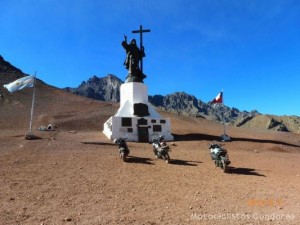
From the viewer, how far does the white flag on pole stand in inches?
1008

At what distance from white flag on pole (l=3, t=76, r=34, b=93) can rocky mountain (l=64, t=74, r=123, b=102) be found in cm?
9933

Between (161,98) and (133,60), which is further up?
(161,98)

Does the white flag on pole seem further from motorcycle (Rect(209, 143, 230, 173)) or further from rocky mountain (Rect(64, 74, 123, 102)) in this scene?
rocky mountain (Rect(64, 74, 123, 102))

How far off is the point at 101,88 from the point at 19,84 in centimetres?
11469

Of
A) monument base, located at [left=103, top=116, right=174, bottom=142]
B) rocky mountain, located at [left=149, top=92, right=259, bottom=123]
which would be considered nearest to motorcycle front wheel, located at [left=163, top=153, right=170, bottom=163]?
monument base, located at [left=103, top=116, right=174, bottom=142]

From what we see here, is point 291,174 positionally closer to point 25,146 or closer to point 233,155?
point 233,155

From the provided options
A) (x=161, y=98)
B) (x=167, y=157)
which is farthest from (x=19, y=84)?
(x=161, y=98)

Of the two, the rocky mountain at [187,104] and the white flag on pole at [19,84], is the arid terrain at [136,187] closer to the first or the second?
the white flag on pole at [19,84]

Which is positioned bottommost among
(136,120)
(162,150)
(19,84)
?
(162,150)

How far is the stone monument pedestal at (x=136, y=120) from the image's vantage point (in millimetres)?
27094

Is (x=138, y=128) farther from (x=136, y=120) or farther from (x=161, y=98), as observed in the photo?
(x=161, y=98)

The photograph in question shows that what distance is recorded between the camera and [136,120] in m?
27.8

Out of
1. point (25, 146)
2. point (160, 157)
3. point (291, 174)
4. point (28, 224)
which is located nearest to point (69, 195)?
point (28, 224)

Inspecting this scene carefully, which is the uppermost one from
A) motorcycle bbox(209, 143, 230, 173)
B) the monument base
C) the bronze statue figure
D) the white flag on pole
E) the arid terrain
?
the bronze statue figure
